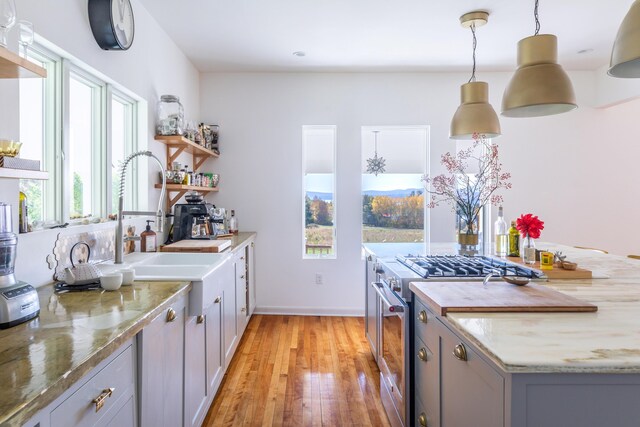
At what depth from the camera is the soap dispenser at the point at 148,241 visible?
2.65m

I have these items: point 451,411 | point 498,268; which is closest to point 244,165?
point 498,268

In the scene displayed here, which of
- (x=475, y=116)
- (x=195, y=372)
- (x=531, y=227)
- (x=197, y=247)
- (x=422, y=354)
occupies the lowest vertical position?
(x=195, y=372)

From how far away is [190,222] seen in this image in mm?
3193

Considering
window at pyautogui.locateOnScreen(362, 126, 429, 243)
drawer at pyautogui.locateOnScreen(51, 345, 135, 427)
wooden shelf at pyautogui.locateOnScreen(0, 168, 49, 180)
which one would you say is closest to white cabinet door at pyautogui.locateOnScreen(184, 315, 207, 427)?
drawer at pyautogui.locateOnScreen(51, 345, 135, 427)

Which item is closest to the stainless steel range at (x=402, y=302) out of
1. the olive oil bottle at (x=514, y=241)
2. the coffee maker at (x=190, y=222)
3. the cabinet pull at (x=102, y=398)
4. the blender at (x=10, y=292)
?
the olive oil bottle at (x=514, y=241)

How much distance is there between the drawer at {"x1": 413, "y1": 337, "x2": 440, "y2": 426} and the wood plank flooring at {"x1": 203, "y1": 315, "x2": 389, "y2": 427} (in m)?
0.60

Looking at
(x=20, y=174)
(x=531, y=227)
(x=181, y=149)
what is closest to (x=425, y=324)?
(x=531, y=227)

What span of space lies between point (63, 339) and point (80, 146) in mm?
1512

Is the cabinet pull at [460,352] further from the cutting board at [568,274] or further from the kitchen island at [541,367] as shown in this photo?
the cutting board at [568,274]

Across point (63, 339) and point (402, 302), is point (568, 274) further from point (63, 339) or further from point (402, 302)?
point (63, 339)

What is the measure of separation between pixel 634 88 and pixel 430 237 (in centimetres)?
240

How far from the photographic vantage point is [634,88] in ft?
12.0

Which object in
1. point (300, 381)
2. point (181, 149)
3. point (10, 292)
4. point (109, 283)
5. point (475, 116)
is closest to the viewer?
point (10, 292)

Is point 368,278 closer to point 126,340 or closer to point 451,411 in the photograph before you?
point 451,411
